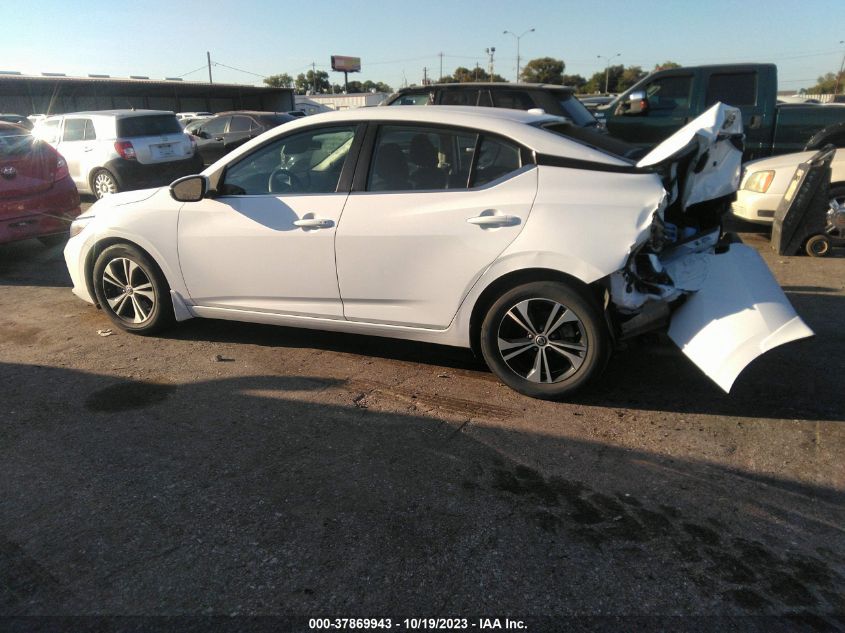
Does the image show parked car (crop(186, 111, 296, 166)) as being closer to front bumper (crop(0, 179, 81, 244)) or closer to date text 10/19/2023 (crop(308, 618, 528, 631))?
front bumper (crop(0, 179, 81, 244))

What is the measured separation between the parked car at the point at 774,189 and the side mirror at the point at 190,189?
5.71 meters

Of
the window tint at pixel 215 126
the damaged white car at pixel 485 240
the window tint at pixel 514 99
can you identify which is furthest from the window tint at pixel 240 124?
the damaged white car at pixel 485 240

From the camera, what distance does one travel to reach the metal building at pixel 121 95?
40.3 meters

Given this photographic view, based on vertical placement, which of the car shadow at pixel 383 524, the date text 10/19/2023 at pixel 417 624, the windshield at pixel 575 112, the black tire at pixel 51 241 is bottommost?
the date text 10/19/2023 at pixel 417 624

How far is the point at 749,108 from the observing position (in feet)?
31.6

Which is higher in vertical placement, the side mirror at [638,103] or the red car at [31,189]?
the side mirror at [638,103]

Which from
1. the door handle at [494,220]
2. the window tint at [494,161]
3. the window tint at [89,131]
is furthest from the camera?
the window tint at [89,131]

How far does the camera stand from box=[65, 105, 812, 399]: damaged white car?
3.58 m

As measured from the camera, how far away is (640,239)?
3.48 metres

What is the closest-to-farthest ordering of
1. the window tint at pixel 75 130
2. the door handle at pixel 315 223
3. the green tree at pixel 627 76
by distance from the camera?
the door handle at pixel 315 223
the window tint at pixel 75 130
the green tree at pixel 627 76

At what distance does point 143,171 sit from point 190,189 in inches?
324

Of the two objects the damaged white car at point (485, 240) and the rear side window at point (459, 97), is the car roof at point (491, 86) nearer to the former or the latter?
the rear side window at point (459, 97)

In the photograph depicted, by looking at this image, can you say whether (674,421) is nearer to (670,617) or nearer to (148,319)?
(670,617)

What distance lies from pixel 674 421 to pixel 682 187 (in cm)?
145
